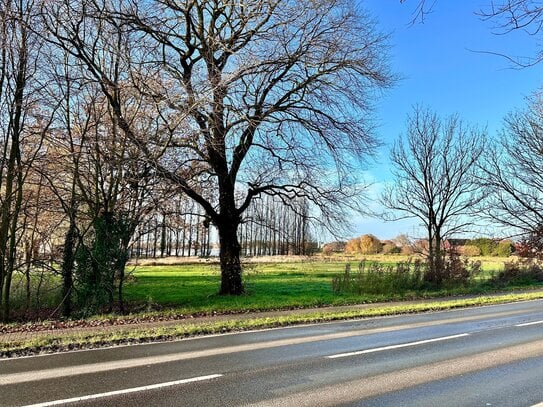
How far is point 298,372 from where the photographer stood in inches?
282

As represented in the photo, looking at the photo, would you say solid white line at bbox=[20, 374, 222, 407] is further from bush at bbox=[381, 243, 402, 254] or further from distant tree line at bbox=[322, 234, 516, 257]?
bush at bbox=[381, 243, 402, 254]

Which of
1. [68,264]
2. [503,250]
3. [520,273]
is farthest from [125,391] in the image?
[503,250]

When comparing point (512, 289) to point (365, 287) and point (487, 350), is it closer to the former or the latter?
point (365, 287)

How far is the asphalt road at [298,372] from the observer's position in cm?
584

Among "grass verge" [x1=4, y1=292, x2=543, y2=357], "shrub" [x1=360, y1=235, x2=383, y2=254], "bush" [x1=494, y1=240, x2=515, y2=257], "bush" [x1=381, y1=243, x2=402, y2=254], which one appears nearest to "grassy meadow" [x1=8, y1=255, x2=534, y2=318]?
"grass verge" [x1=4, y1=292, x2=543, y2=357]

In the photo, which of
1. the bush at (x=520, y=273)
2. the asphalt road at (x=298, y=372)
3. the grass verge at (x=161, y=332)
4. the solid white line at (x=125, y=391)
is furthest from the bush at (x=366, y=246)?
the solid white line at (x=125, y=391)

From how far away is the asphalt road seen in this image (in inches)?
230

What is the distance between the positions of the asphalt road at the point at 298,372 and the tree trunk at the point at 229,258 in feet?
29.5

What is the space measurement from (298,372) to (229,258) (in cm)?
1299

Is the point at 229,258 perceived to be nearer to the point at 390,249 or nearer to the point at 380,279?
the point at 380,279

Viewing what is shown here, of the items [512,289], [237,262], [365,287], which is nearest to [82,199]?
[237,262]

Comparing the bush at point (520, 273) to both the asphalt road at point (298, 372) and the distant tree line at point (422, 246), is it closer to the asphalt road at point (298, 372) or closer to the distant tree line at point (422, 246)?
the distant tree line at point (422, 246)

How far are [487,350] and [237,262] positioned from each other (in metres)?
12.7

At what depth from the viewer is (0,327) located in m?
12.4
